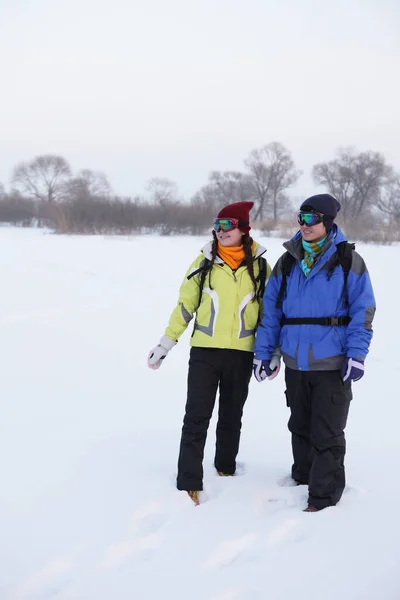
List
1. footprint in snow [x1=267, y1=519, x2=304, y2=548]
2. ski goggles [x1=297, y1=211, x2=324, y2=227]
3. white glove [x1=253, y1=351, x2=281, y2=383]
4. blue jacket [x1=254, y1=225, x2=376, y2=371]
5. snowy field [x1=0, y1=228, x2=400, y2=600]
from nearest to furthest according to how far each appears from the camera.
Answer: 1. snowy field [x1=0, y1=228, x2=400, y2=600]
2. footprint in snow [x1=267, y1=519, x2=304, y2=548]
3. blue jacket [x1=254, y1=225, x2=376, y2=371]
4. ski goggles [x1=297, y1=211, x2=324, y2=227]
5. white glove [x1=253, y1=351, x2=281, y2=383]

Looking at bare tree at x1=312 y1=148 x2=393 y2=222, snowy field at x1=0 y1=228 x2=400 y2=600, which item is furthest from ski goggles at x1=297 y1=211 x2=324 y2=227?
bare tree at x1=312 y1=148 x2=393 y2=222

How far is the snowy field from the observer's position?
2027mm

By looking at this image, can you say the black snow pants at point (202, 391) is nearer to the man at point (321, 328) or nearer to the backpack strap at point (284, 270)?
the man at point (321, 328)

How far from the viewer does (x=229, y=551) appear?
2.19 metres

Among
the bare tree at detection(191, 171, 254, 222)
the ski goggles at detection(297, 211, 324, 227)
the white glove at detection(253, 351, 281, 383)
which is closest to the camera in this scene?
the ski goggles at detection(297, 211, 324, 227)

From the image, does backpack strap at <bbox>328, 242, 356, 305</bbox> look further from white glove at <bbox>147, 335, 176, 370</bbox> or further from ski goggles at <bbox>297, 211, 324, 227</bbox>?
white glove at <bbox>147, 335, 176, 370</bbox>

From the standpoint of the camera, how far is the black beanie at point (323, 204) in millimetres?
2527

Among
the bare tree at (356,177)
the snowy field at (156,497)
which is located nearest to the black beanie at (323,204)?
the snowy field at (156,497)

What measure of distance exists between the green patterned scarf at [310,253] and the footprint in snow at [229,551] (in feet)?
4.09

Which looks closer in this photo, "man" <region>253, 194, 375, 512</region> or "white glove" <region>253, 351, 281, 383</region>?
"man" <region>253, 194, 375, 512</region>

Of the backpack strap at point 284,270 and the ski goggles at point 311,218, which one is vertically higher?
the ski goggles at point 311,218

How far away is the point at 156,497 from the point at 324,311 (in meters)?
1.24

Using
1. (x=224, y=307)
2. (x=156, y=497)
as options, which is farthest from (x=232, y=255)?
(x=156, y=497)

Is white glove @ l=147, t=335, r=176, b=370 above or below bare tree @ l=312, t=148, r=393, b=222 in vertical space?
below
